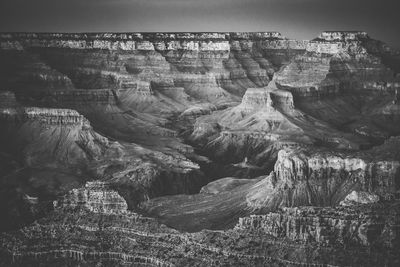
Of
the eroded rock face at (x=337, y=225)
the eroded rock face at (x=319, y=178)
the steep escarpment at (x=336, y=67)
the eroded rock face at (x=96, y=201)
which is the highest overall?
the steep escarpment at (x=336, y=67)

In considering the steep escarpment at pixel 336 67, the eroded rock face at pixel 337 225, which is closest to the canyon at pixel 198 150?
the eroded rock face at pixel 337 225

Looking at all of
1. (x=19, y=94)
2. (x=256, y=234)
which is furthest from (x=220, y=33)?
(x=256, y=234)

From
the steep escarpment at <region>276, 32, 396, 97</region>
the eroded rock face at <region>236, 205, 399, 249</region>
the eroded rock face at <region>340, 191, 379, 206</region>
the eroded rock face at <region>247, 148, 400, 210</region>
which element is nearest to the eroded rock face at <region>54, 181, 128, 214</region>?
the eroded rock face at <region>236, 205, 399, 249</region>

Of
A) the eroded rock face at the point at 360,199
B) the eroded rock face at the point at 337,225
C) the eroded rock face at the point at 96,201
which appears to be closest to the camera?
the eroded rock face at the point at 337,225

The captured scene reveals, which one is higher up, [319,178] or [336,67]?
[336,67]

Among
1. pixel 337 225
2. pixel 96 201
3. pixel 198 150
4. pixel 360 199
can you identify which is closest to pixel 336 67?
pixel 198 150

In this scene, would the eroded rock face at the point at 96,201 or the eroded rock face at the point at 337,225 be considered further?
the eroded rock face at the point at 96,201

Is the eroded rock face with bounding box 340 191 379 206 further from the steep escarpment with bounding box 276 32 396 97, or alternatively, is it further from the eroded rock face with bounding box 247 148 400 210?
the steep escarpment with bounding box 276 32 396 97

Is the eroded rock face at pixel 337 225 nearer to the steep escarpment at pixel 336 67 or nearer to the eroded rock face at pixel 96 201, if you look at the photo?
the eroded rock face at pixel 96 201

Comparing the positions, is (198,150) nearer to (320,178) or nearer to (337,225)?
(320,178)

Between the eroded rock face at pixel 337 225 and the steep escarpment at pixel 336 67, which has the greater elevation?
the steep escarpment at pixel 336 67

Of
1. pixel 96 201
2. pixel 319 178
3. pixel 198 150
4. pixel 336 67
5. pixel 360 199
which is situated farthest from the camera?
pixel 336 67
